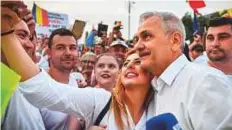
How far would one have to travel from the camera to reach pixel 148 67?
214cm

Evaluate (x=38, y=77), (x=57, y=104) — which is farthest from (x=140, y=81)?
(x=38, y=77)

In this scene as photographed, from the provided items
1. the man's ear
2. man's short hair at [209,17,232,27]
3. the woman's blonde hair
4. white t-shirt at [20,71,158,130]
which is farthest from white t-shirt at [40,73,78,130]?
man's short hair at [209,17,232,27]

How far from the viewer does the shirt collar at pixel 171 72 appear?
2.00m

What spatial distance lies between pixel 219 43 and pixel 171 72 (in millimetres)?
2214

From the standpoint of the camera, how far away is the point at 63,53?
3676mm

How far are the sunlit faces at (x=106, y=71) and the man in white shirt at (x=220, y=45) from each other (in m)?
1.04

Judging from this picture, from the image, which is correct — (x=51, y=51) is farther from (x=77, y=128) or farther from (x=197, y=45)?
(x=197, y=45)

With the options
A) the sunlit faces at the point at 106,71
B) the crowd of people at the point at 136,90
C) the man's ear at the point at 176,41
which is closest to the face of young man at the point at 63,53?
the sunlit faces at the point at 106,71

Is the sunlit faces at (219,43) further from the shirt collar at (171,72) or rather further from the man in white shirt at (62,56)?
the shirt collar at (171,72)

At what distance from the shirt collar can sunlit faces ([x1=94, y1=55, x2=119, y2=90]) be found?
1.56 metres

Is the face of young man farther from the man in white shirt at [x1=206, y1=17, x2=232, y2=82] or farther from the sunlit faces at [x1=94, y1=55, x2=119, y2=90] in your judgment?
the man in white shirt at [x1=206, y1=17, x2=232, y2=82]

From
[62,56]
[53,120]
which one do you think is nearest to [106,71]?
[62,56]

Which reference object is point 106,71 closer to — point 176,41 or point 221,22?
point 221,22

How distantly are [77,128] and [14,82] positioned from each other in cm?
175
